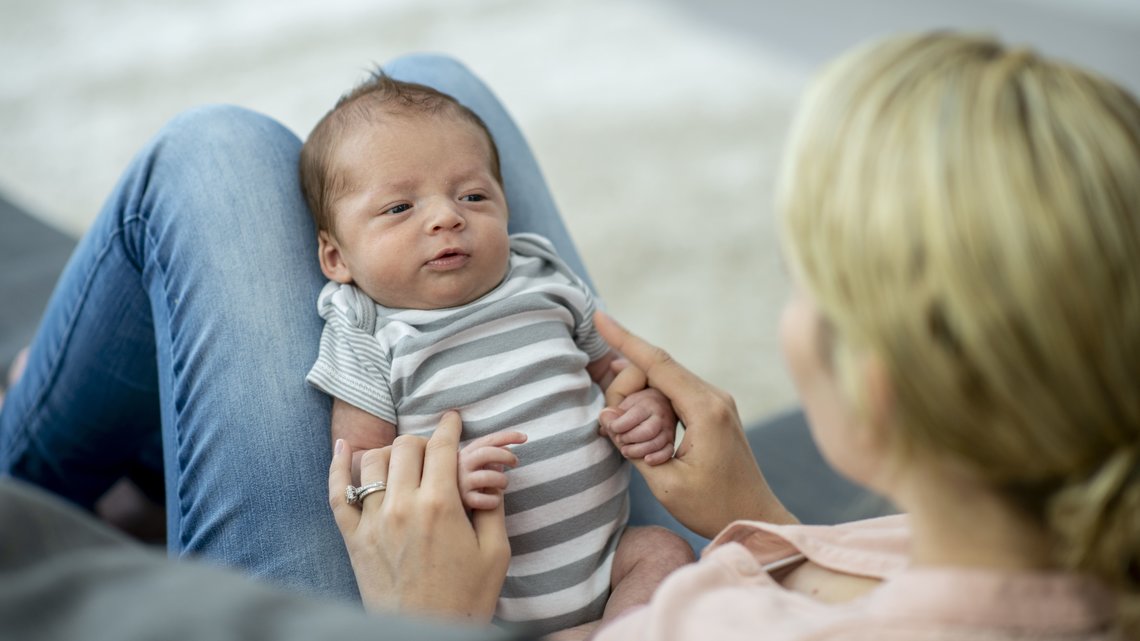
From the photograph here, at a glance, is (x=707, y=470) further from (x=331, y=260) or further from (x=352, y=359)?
(x=331, y=260)

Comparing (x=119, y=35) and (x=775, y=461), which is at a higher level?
(x=119, y=35)

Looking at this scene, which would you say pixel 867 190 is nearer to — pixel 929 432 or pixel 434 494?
pixel 929 432

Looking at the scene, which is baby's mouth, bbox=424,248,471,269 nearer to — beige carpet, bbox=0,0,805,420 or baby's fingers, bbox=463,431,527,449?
baby's fingers, bbox=463,431,527,449

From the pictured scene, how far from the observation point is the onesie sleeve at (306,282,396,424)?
102 cm

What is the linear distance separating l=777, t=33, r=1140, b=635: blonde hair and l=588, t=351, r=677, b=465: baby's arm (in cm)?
40

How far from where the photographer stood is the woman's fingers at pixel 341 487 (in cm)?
91

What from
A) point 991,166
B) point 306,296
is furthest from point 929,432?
point 306,296

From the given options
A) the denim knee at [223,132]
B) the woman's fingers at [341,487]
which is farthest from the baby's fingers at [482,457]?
the denim knee at [223,132]

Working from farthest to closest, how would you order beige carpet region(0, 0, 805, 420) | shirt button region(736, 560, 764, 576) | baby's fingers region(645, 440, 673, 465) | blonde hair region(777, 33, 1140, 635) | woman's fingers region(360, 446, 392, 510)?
1. beige carpet region(0, 0, 805, 420)
2. baby's fingers region(645, 440, 673, 465)
3. woman's fingers region(360, 446, 392, 510)
4. shirt button region(736, 560, 764, 576)
5. blonde hair region(777, 33, 1140, 635)

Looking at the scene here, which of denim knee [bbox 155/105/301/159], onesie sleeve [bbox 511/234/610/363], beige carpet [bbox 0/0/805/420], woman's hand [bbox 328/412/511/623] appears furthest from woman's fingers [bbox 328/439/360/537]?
beige carpet [bbox 0/0/805/420]

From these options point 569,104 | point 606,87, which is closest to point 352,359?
point 569,104

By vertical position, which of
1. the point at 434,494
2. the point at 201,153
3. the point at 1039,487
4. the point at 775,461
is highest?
the point at 201,153

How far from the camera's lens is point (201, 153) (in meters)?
1.17

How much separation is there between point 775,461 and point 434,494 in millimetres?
628
